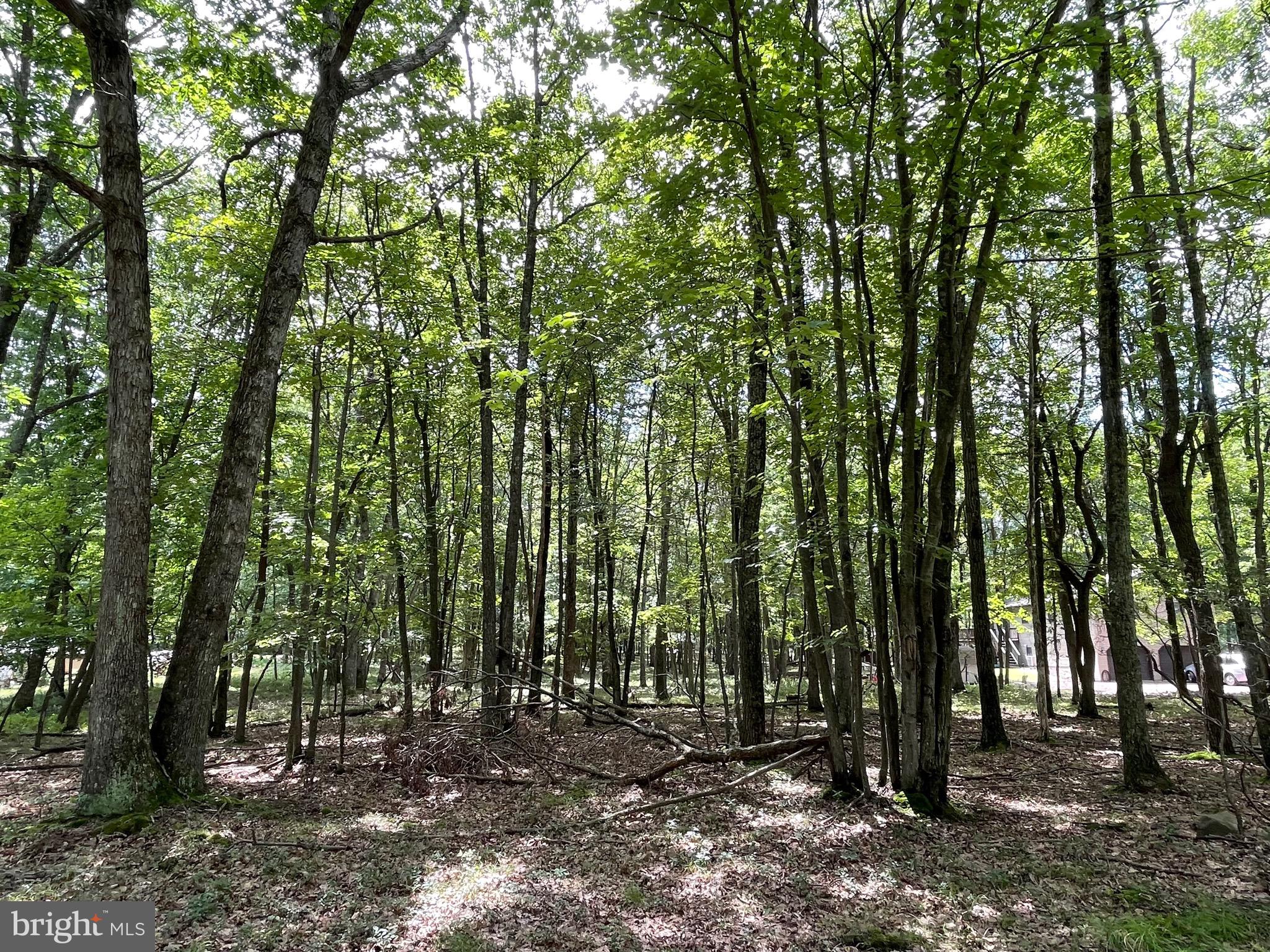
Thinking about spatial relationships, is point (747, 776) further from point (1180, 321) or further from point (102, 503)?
point (102, 503)

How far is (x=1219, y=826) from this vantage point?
5.33 m

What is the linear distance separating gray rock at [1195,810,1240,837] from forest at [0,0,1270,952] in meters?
0.15

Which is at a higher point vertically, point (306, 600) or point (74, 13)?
point (74, 13)

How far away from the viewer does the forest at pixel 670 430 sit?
15.4ft

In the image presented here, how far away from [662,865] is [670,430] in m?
10.8

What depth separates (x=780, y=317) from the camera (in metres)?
5.81

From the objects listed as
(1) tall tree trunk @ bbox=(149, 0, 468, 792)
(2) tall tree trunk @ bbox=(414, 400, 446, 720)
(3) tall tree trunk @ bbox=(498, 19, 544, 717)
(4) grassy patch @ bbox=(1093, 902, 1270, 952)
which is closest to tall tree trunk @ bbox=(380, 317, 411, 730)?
(2) tall tree trunk @ bbox=(414, 400, 446, 720)

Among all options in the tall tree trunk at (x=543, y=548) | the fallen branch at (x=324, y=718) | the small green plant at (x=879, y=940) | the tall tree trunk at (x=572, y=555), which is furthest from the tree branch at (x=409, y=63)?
the fallen branch at (x=324, y=718)

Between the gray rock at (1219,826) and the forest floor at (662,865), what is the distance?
0.15 meters

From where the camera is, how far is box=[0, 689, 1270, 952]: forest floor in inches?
148

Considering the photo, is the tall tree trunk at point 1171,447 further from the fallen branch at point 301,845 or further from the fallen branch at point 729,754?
the fallen branch at point 301,845

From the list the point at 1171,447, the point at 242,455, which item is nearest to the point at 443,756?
the point at 242,455

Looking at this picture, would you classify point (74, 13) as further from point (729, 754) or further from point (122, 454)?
point (729, 754)

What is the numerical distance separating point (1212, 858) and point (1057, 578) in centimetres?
1181
